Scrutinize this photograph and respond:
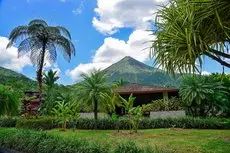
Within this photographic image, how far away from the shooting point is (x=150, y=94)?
97.3ft

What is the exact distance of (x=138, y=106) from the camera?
18391 millimetres

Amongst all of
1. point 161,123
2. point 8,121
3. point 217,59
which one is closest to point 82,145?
point 217,59

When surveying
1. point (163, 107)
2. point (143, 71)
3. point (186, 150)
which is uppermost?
point (143, 71)

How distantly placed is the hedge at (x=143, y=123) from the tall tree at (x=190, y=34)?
12.1 metres

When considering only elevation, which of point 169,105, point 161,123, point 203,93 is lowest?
point 161,123

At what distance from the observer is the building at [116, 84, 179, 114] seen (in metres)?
27.7

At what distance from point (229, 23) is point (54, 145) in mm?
5468

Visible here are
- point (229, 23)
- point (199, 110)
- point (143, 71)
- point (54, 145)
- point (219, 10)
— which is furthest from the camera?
point (143, 71)

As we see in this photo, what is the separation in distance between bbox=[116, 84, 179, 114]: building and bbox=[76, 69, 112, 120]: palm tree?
7185 mm

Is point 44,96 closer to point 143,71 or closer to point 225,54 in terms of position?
point 225,54

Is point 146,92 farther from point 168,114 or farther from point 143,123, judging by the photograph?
point 143,123

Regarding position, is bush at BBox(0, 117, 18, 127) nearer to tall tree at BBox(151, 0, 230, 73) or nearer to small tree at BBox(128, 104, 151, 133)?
small tree at BBox(128, 104, 151, 133)

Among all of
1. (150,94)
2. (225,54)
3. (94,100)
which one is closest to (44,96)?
(150,94)

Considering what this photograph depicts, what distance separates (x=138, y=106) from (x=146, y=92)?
9719mm
